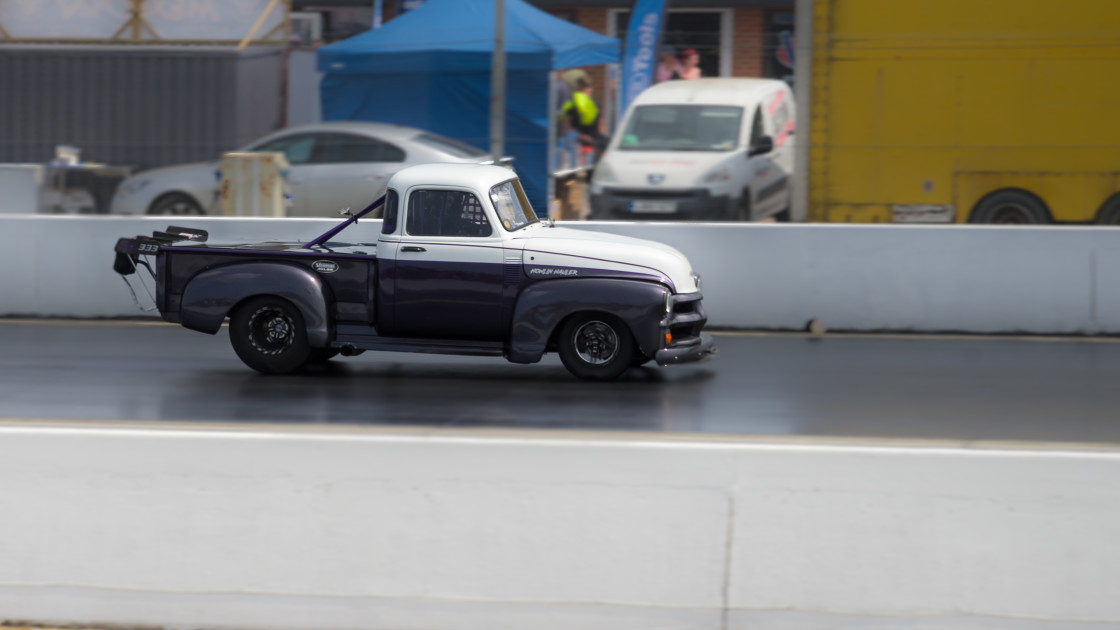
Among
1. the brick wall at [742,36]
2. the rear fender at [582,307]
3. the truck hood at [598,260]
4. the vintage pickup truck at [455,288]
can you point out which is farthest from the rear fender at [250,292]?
the brick wall at [742,36]

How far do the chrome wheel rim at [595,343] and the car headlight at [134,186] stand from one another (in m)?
6.50

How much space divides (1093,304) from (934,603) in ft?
27.4

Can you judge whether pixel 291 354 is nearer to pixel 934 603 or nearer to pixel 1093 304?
pixel 934 603

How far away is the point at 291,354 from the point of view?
1019 centimetres

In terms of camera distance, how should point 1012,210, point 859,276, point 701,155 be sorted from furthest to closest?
point 701,155 → point 1012,210 → point 859,276

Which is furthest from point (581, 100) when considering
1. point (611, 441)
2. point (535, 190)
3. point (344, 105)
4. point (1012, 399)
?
point (611, 441)

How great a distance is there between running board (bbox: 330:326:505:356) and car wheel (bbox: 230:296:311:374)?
367 mm

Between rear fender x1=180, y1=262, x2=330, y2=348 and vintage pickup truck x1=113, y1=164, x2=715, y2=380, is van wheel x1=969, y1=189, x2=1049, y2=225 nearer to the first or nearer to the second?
vintage pickup truck x1=113, y1=164, x2=715, y2=380

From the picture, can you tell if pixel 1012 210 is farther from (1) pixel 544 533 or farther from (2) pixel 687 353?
(1) pixel 544 533

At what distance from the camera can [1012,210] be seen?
13.3 m

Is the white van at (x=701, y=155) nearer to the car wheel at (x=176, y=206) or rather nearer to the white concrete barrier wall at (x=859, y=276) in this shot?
the white concrete barrier wall at (x=859, y=276)

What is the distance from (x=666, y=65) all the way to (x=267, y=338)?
5.48m

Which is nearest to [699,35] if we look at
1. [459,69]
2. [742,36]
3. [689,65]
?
[689,65]

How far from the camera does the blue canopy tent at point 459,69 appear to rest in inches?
547
